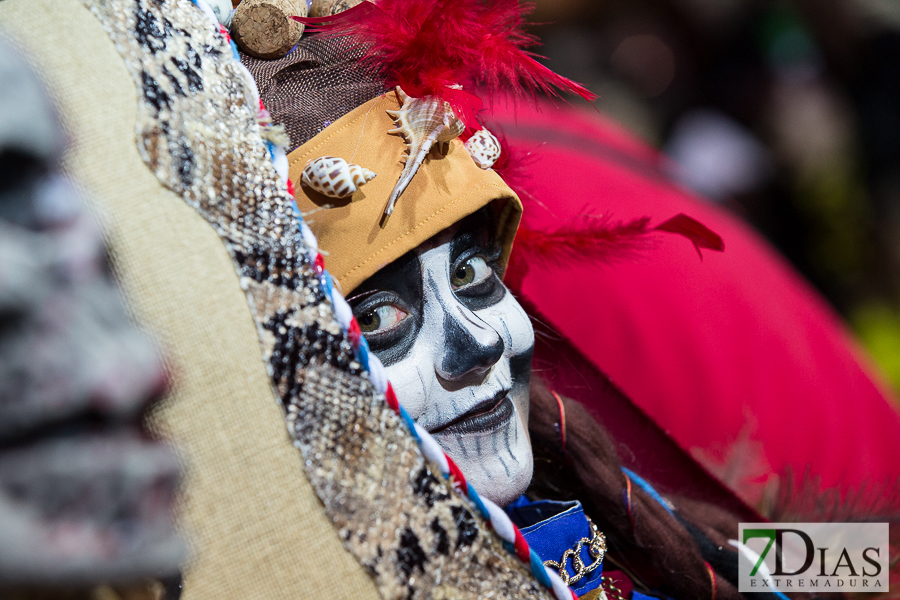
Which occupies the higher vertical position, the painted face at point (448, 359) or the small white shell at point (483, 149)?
the small white shell at point (483, 149)

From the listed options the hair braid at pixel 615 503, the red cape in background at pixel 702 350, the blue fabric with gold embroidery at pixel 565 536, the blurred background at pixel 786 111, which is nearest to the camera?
the blue fabric with gold embroidery at pixel 565 536

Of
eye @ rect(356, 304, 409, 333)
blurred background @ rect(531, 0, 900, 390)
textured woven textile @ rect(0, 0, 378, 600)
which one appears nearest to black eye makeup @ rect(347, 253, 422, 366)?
eye @ rect(356, 304, 409, 333)

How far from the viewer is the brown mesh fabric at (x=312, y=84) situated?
0.80 metres

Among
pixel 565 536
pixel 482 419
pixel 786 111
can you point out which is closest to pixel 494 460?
pixel 482 419

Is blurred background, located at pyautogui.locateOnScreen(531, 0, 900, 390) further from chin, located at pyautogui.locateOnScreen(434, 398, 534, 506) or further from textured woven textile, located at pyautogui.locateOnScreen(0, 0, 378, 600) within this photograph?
textured woven textile, located at pyautogui.locateOnScreen(0, 0, 378, 600)

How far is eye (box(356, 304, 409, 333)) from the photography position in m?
0.78

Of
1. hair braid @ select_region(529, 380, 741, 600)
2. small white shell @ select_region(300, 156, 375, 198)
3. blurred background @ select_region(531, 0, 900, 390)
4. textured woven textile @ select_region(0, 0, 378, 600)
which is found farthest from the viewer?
blurred background @ select_region(531, 0, 900, 390)

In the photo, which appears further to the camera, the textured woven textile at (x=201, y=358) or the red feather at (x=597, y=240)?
the red feather at (x=597, y=240)

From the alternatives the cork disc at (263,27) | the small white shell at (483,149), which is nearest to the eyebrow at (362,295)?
the small white shell at (483,149)

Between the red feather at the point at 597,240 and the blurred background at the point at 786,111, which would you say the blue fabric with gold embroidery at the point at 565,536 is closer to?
the red feather at the point at 597,240

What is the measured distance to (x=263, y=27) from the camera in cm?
82

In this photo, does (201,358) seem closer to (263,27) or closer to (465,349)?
(465,349)

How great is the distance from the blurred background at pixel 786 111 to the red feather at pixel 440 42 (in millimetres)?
1922

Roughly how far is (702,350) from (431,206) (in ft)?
3.22
